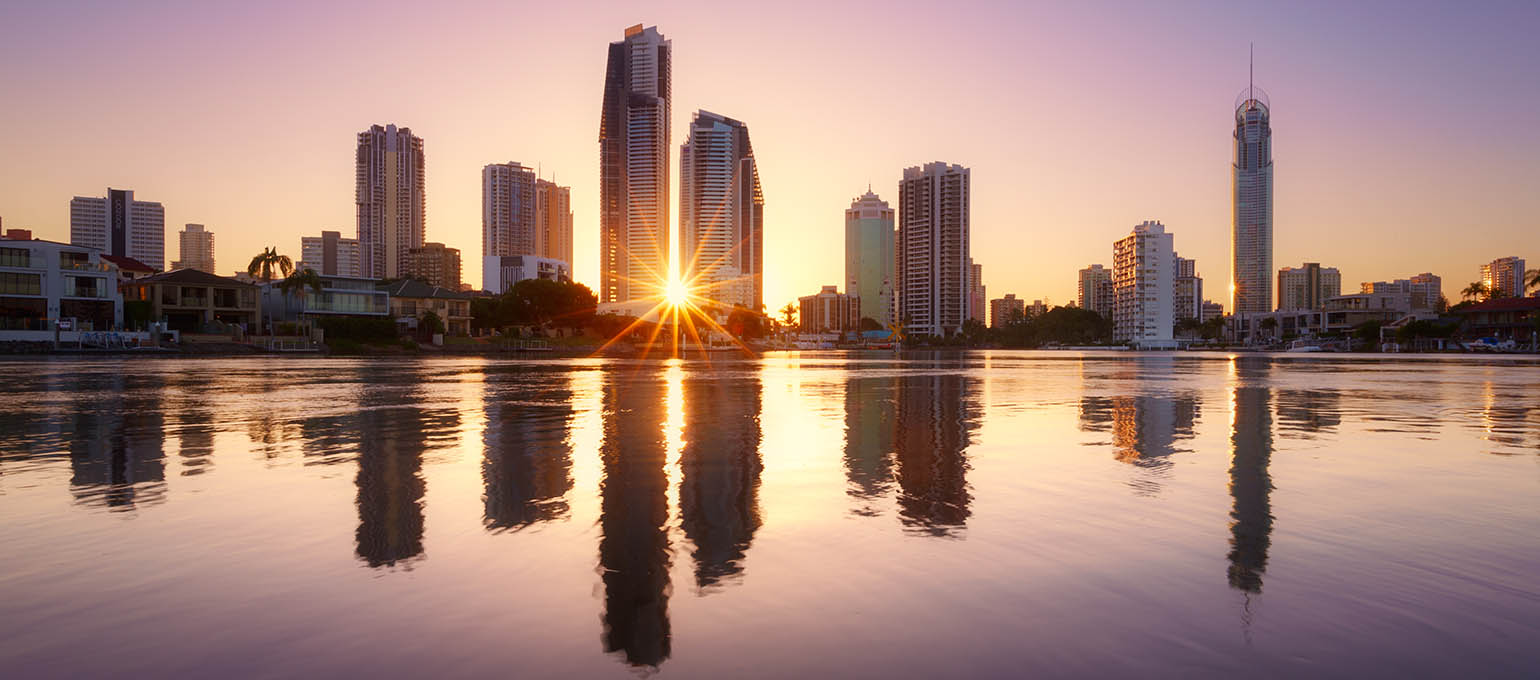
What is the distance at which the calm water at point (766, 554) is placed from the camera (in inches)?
209

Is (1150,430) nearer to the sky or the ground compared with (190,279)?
nearer to the ground

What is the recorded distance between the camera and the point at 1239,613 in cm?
609

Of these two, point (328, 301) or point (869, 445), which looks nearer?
point (869, 445)

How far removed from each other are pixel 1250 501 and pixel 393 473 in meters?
12.1

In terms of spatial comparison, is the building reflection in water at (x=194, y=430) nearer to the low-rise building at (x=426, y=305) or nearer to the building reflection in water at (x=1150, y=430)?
the building reflection in water at (x=1150, y=430)

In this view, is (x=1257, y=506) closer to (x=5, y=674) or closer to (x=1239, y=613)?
(x=1239, y=613)

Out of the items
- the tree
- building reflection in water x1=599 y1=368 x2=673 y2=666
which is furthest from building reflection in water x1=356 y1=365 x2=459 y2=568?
the tree

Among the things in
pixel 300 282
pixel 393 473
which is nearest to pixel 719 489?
pixel 393 473

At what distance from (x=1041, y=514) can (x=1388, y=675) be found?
4.77m

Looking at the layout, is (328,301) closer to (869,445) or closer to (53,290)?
(53,290)

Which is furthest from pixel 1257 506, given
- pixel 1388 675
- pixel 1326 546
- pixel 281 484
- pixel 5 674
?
pixel 281 484

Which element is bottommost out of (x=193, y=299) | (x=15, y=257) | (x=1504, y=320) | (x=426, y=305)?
(x=1504, y=320)

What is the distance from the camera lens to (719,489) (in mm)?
11273

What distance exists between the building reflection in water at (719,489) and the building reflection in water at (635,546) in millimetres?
347
